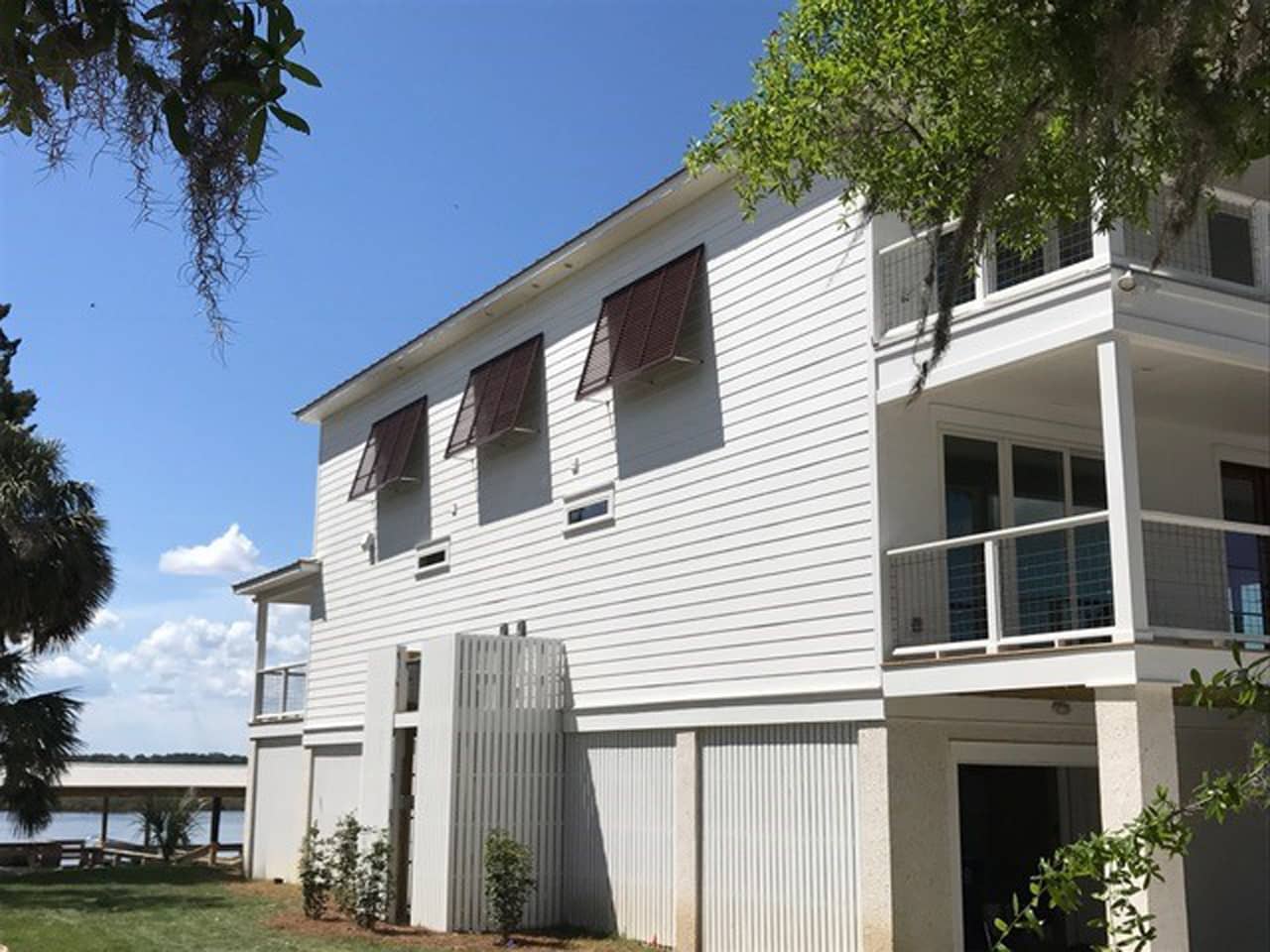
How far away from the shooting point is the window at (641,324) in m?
16.2

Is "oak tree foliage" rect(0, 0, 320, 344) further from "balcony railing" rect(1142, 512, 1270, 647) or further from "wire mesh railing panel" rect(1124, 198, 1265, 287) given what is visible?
"balcony railing" rect(1142, 512, 1270, 647)

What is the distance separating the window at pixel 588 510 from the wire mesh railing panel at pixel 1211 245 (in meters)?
7.26

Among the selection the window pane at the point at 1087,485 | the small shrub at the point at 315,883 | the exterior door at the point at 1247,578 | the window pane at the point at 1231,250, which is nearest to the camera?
the window pane at the point at 1231,250

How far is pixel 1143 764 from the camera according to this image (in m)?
10.7

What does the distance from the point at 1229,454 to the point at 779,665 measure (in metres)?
5.88

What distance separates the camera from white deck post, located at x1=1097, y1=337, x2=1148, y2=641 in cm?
1093

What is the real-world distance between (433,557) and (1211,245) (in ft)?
40.1

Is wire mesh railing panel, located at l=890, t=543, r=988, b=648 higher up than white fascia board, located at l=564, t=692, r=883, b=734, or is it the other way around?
wire mesh railing panel, located at l=890, t=543, r=988, b=648

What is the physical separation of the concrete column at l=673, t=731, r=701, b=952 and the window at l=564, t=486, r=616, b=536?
10.4 feet

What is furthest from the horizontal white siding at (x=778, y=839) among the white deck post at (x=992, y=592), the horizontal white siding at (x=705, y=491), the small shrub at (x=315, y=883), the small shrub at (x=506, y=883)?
the small shrub at (x=315, y=883)

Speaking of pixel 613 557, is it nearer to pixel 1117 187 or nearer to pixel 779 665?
Answer: pixel 779 665

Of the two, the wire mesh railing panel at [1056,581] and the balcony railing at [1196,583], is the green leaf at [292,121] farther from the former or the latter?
the balcony railing at [1196,583]

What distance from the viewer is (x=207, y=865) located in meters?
28.5

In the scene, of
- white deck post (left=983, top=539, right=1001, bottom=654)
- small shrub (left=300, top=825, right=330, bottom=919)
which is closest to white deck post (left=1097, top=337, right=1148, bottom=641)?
white deck post (left=983, top=539, right=1001, bottom=654)
